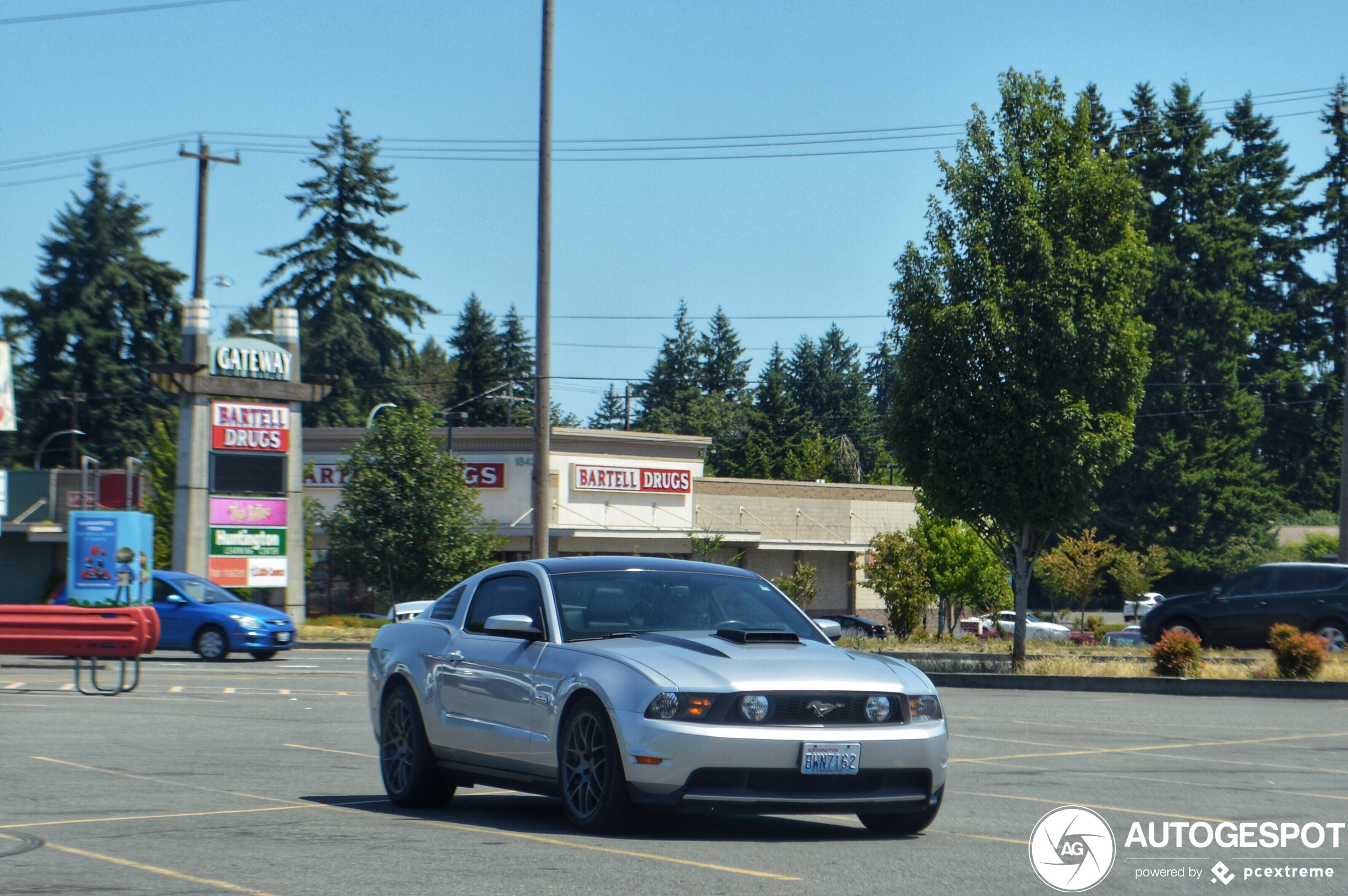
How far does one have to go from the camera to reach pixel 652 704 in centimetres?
748

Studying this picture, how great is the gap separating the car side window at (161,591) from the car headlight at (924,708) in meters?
23.8

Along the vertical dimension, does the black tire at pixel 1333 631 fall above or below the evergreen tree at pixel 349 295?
below

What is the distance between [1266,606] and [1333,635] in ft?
3.80

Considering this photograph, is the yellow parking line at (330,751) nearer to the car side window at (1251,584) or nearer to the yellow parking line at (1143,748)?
the yellow parking line at (1143,748)

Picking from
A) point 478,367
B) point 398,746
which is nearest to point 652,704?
point 398,746

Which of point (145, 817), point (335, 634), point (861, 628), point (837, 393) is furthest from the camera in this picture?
point (837, 393)

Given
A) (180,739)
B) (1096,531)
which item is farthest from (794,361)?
(180,739)

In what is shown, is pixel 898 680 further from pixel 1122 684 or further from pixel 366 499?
pixel 366 499

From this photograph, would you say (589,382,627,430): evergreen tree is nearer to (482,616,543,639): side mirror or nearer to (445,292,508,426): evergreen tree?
(445,292,508,426): evergreen tree

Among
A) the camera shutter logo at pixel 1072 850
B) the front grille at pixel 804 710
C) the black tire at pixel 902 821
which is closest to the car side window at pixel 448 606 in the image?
the front grille at pixel 804 710

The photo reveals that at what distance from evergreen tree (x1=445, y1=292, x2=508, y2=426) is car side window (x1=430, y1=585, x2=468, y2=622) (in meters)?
82.8

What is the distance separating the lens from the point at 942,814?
908 centimetres

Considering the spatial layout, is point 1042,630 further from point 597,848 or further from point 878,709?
point 597,848

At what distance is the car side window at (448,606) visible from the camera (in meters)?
9.70
